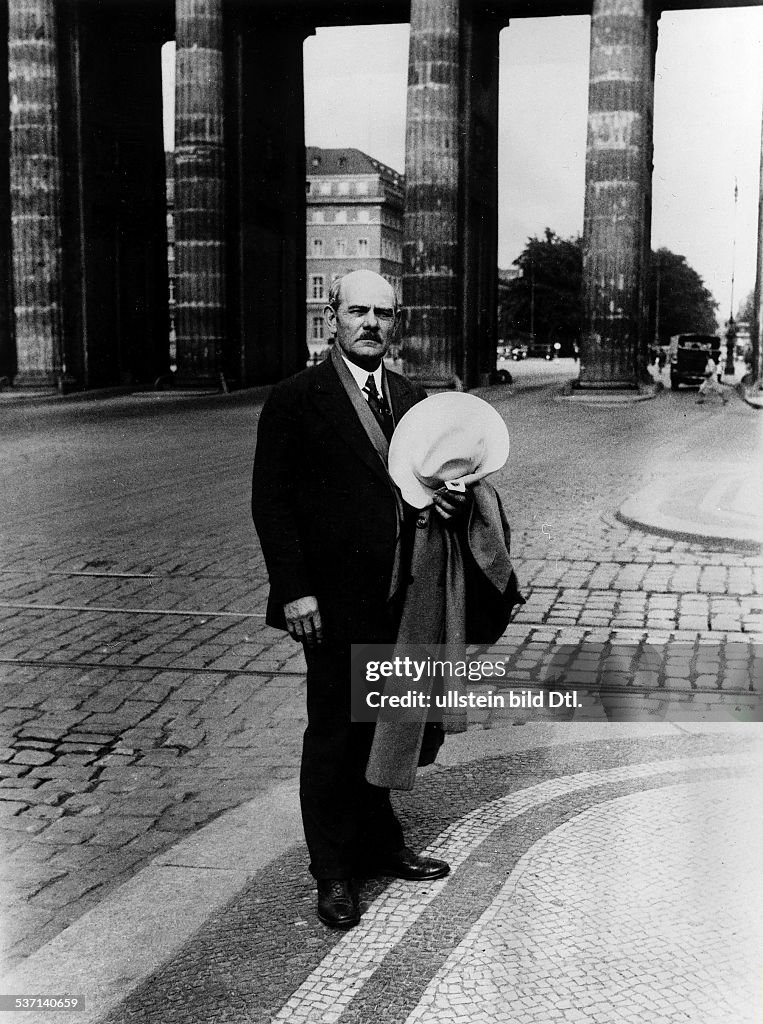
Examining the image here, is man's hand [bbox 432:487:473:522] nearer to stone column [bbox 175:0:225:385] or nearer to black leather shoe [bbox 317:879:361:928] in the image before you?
black leather shoe [bbox 317:879:361:928]

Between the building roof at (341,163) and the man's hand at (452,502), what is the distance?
26.4 meters

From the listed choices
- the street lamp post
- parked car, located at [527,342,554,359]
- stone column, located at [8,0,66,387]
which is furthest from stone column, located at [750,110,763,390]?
parked car, located at [527,342,554,359]

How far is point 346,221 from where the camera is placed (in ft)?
110

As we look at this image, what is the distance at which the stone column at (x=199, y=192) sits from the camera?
2884cm

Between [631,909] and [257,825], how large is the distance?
4.88 ft

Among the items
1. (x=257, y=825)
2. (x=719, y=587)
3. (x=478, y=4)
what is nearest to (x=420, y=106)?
(x=478, y=4)

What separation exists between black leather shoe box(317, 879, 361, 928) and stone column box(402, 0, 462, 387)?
2410cm

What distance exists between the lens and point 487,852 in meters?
4.08

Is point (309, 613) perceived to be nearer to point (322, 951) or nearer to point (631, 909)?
point (322, 951)

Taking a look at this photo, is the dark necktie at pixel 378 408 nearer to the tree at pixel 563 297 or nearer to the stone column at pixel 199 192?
the tree at pixel 563 297

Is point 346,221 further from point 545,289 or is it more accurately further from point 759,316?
point 759,316

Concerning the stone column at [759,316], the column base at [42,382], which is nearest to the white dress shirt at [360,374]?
the stone column at [759,316]

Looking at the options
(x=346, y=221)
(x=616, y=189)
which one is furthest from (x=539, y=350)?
(x=616, y=189)

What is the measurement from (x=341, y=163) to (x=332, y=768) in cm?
2976
